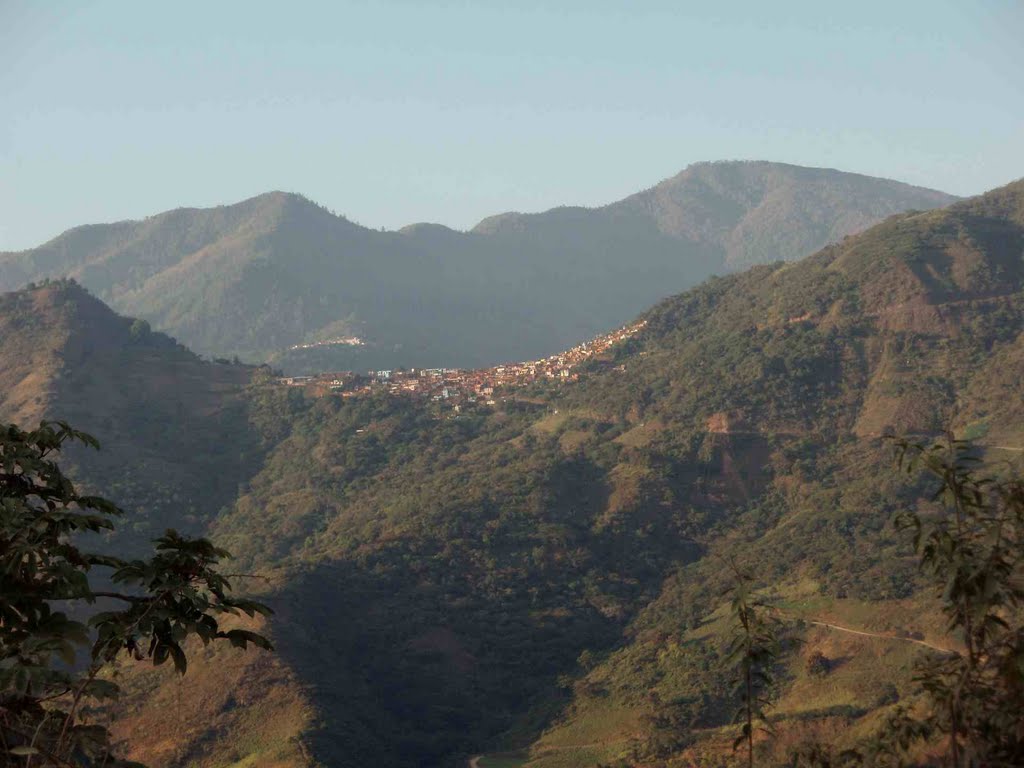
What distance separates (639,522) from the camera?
2689 inches

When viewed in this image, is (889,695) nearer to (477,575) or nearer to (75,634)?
(477,575)

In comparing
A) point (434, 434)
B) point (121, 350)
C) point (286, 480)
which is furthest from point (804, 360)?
point (121, 350)

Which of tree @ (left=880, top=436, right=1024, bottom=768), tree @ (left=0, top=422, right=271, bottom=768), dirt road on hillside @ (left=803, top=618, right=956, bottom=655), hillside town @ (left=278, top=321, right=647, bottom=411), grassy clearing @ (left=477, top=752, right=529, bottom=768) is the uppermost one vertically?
tree @ (left=0, top=422, right=271, bottom=768)

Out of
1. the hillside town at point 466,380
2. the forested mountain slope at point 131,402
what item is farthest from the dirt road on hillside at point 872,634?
the hillside town at point 466,380

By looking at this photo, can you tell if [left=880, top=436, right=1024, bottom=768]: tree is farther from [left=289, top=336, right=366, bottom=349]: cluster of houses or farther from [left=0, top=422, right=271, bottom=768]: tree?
[left=289, top=336, right=366, bottom=349]: cluster of houses

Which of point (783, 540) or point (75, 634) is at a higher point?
point (75, 634)

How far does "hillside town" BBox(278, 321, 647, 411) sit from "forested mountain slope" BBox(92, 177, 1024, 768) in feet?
→ 8.85

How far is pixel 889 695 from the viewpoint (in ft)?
143

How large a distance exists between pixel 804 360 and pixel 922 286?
9.89 metres

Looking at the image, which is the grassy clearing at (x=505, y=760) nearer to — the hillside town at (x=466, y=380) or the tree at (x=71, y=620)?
the tree at (x=71, y=620)

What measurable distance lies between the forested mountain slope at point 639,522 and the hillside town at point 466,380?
2697 mm

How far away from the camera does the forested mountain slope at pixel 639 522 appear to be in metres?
48.3

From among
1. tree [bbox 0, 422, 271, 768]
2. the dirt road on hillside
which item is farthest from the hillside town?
tree [bbox 0, 422, 271, 768]

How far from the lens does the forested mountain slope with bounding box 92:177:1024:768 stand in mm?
48281
